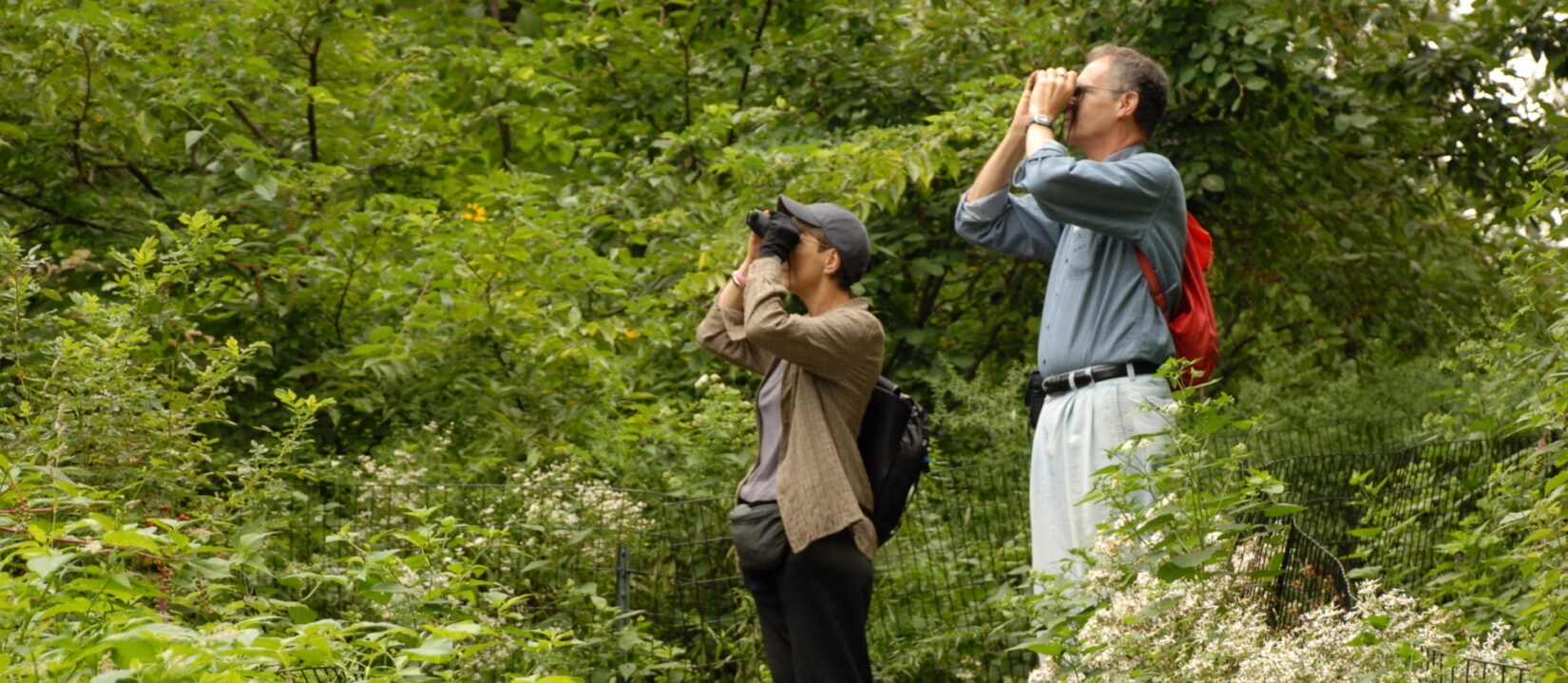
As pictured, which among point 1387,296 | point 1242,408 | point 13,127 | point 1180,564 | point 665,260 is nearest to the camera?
point 1180,564

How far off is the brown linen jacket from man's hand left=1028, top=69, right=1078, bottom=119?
24.8 inches

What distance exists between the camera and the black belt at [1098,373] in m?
3.56

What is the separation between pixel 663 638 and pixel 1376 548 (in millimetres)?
2255

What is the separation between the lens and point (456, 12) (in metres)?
10.3

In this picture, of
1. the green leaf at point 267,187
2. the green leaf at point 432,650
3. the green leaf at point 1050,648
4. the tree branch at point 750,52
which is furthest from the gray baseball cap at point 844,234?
the tree branch at point 750,52

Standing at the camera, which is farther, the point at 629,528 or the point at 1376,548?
the point at 629,528

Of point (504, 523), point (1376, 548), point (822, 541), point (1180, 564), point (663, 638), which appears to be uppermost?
point (1180, 564)

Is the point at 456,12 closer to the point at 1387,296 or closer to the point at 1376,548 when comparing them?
the point at 1387,296

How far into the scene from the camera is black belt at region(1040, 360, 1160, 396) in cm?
356

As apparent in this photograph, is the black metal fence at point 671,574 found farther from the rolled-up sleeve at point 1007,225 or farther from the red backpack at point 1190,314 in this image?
the red backpack at point 1190,314

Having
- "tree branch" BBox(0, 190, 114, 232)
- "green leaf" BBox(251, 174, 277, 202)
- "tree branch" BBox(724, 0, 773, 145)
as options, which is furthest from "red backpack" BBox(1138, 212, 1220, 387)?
"tree branch" BBox(724, 0, 773, 145)

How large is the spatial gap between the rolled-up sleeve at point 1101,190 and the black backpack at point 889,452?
2.03 ft

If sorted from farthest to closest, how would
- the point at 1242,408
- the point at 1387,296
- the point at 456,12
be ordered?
1. the point at 456,12
2. the point at 1387,296
3. the point at 1242,408

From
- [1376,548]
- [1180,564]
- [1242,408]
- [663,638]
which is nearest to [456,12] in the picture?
[1242,408]
